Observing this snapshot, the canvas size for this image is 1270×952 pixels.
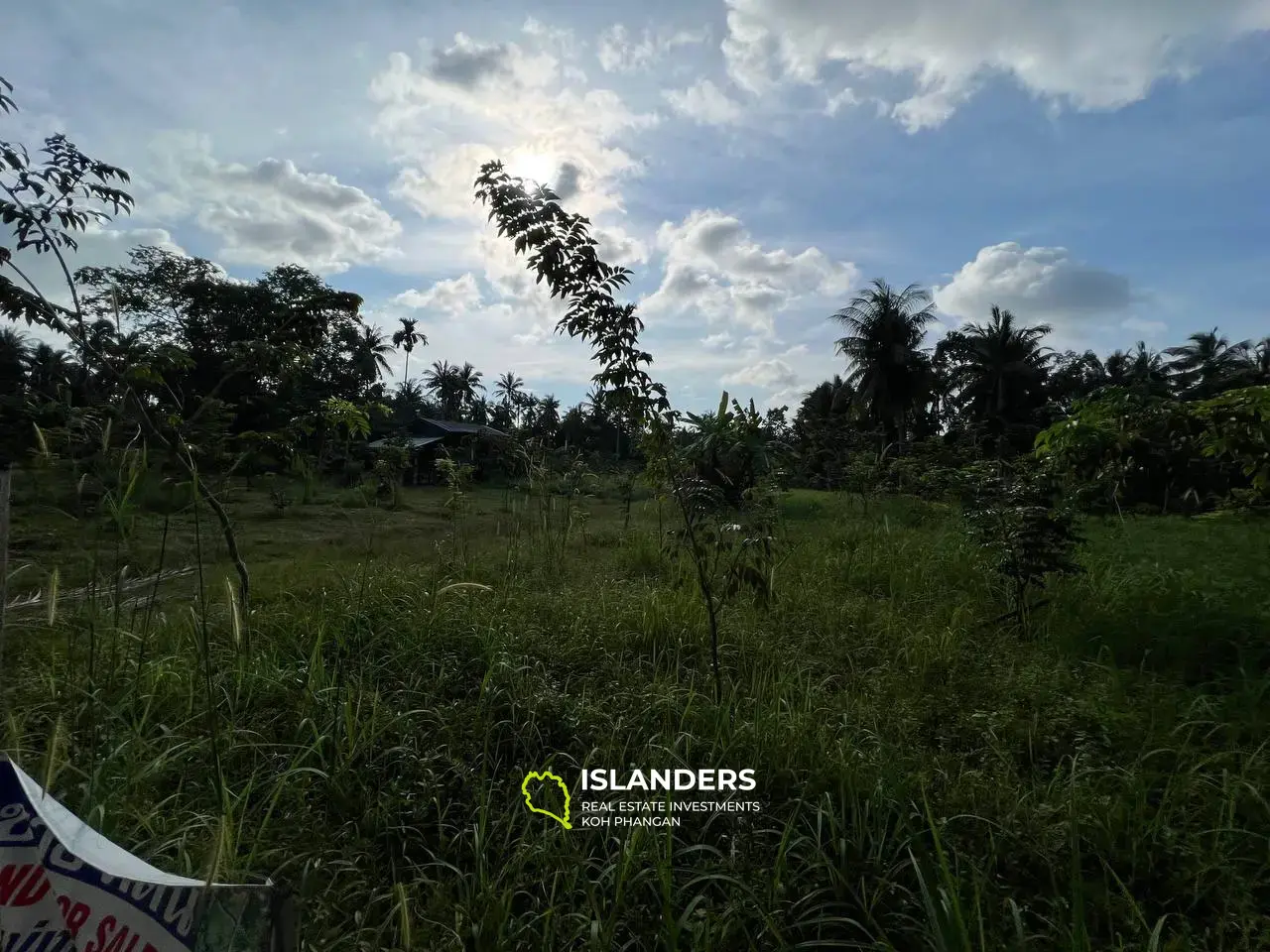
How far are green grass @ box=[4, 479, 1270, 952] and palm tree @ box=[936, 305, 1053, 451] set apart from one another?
27.0m

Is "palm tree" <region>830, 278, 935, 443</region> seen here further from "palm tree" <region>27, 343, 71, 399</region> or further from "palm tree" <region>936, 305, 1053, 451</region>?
"palm tree" <region>27, 343, 71, 399</region>

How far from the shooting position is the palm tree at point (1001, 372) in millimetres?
28047

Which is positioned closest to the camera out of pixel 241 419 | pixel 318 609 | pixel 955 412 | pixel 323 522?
pixel 318 609

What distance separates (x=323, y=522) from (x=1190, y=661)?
1139cm

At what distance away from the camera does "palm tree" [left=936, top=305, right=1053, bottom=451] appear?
28047 millimetres

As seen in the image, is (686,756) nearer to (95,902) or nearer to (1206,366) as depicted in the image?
(95,902)

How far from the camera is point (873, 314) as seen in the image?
94.6ft

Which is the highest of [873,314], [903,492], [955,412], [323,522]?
[873,314]

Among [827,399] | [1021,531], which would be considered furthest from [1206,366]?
[1021,531]

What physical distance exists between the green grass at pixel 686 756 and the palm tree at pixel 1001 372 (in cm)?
2701

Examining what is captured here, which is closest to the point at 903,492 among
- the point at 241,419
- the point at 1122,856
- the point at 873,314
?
the point at 1122,856

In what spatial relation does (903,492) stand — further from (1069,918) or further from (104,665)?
(104,665)

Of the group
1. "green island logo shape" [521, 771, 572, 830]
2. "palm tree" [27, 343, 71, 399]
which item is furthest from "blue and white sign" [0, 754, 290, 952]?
"palm tree" [27, 343, 71, 399]

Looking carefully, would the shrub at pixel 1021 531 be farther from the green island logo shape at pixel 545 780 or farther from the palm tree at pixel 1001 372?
the palm tree at pixel 1001 372
